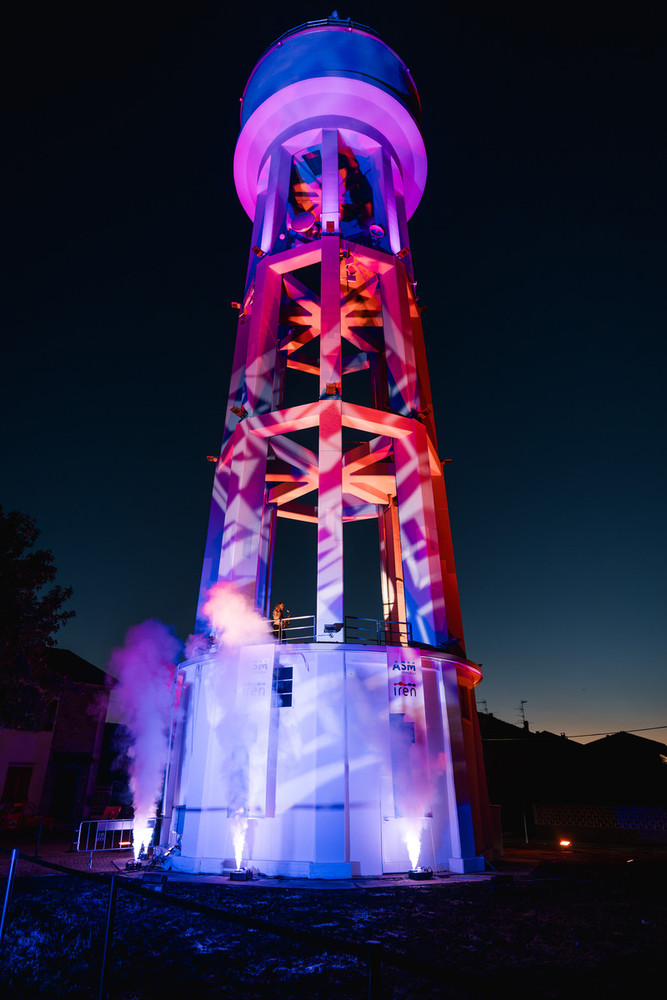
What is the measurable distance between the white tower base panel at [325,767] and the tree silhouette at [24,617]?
842cm

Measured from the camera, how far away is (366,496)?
2397 cm

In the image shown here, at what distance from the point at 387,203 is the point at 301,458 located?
1224 cm

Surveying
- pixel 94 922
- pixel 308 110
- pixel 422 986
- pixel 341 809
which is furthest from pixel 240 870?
pixel 308 110

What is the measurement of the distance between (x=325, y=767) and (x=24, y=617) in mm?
12968

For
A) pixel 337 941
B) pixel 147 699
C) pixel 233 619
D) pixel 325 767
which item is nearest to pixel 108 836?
pixel 147 699

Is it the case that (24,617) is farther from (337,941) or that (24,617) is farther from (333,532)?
(337,941)

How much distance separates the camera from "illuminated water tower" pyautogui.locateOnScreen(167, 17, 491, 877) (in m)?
13.5

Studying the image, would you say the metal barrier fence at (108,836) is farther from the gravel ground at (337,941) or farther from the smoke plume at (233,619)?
the gravel ground at (337,941)

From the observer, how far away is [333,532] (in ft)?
54.2

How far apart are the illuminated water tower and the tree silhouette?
20.1 ft

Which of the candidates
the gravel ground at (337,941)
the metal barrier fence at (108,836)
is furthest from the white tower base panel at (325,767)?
the metal barrier fence at (108,836)

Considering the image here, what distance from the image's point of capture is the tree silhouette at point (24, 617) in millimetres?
19547

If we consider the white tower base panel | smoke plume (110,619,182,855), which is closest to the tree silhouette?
smoke plume (110,619,182,855)

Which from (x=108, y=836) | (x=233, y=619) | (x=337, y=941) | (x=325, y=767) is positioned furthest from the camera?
(x=108, y=836)
